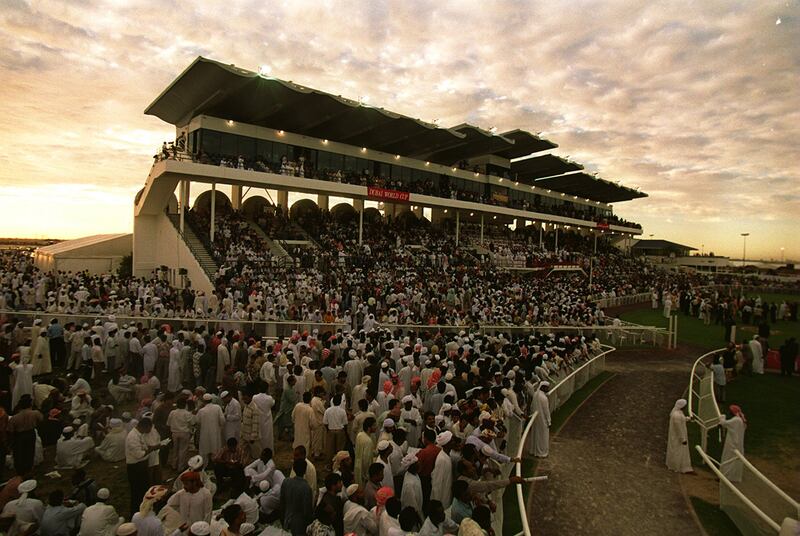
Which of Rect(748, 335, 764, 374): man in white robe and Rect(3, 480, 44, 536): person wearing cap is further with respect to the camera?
Rect(748, 335, 764, 374): man in white robe

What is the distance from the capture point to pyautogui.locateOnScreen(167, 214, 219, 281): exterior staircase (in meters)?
21.0

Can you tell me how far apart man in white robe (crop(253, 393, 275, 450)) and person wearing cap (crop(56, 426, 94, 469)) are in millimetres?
2738

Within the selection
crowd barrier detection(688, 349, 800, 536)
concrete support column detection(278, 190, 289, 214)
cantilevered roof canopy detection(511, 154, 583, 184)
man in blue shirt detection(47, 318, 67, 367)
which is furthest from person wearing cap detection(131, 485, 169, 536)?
cantilevered roof canopy detection(511, 154, 583, 184)

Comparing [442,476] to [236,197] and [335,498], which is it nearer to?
[335,498]

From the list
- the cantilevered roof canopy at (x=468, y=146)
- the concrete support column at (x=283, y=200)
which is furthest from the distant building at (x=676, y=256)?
the concrete support column at (x=283, y=200)

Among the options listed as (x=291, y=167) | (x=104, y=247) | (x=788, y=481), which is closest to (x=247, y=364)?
(x=788, y=481)

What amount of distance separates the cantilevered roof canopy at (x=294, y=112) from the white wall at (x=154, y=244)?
21.3 feet

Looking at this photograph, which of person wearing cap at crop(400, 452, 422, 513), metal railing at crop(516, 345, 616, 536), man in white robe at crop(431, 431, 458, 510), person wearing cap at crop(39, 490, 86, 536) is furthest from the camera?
metal railing at crop(516, 345, 616, 536)

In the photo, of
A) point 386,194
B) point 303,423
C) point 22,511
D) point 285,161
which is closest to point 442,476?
point 303,423

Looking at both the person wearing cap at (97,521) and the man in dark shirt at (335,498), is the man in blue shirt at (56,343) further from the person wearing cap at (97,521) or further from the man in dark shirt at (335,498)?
the man in dark shirt at (335,498)

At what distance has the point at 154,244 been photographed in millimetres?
27109

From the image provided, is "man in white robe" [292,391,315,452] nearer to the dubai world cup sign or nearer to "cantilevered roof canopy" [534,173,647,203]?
the dubai world cup sign

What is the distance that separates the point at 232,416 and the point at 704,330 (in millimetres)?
23166

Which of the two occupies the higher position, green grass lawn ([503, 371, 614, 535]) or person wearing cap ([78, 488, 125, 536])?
person wearing cap ([78, 488, 125, 536])
